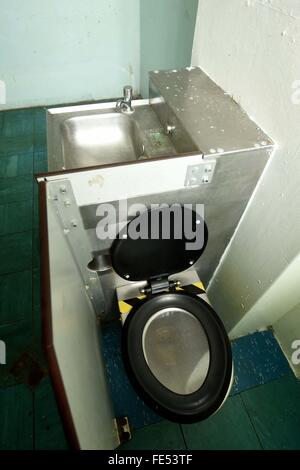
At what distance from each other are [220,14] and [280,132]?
0.50 metres

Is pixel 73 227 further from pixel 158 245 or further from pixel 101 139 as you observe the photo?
pixel 101 139

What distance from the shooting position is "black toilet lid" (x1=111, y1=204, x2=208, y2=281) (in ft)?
3.07

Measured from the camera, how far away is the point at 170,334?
43.3 inches

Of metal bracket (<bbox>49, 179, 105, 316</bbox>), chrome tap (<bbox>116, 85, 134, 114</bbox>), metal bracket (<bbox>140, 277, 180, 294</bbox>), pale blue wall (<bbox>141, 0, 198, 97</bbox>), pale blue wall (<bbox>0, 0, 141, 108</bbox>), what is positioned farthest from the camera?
pale blue wall (<bbox>0, 0, 141, 108</bbox>)

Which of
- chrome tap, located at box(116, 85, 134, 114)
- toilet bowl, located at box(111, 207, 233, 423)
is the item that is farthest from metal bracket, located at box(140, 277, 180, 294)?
chrome tap, located at box(116, 85, 134, 114)

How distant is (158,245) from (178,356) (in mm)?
457

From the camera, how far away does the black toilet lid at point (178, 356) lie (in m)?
0.93

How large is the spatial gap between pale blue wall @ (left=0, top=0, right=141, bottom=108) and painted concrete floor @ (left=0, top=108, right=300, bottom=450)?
2.02 m

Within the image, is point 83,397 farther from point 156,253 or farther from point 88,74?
point 88,74

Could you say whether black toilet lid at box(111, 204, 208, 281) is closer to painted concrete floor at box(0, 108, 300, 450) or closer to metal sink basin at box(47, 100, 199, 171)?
metal sink basin at box(47, 100, 199, 171)

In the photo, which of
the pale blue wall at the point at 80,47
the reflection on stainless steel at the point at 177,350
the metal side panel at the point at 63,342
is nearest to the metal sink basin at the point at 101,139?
the metal side panel at the point at 63,342

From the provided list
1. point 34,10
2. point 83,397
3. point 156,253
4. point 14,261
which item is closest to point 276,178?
point 156,253

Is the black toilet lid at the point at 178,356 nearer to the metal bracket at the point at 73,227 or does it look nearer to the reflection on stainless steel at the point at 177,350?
the reflection on stainless steel at the point at 177,350

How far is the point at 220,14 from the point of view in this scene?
0.90 m
